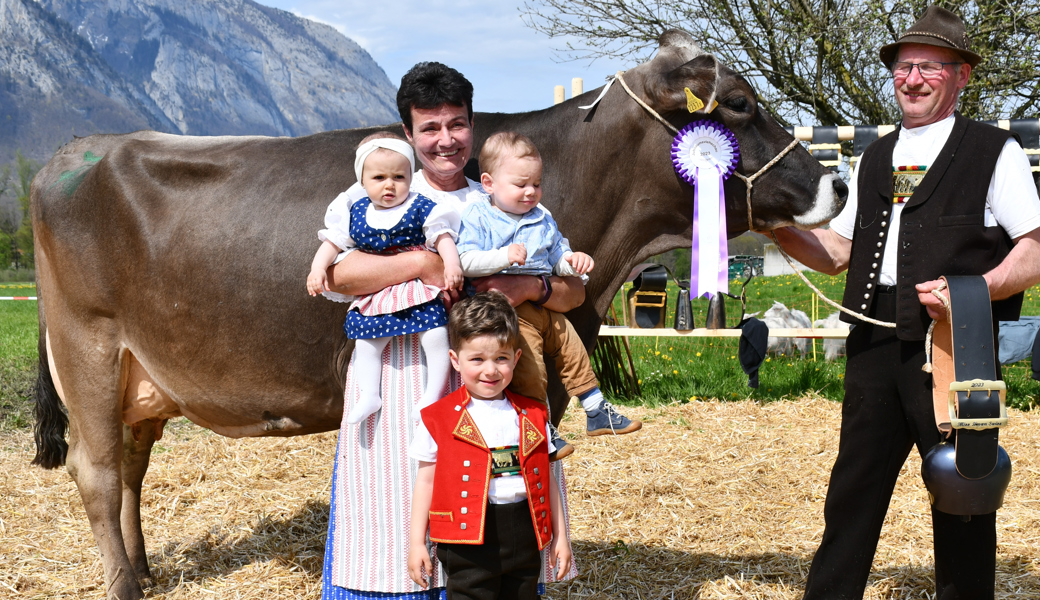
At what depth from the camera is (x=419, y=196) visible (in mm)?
2332

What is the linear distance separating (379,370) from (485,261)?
0.52 meters

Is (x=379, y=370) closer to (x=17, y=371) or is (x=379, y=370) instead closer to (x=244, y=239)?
(x=244, y=239)

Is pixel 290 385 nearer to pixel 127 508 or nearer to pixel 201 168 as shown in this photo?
pixel 201 168

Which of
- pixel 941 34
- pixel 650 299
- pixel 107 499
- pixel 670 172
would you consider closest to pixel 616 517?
pixel 670 172

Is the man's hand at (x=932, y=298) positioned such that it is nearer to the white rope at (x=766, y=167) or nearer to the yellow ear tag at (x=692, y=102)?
the white rope at (x=766, y=167)

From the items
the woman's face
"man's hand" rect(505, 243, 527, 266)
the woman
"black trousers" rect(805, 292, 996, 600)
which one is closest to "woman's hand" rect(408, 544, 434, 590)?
the woman

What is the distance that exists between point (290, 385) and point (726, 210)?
1.82 m

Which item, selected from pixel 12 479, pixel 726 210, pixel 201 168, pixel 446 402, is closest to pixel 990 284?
pixel 726 210

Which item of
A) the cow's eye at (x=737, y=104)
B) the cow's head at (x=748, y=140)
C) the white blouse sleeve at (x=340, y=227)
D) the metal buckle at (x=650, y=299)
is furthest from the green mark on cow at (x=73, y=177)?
the metal buckle at (x=650, y=299)

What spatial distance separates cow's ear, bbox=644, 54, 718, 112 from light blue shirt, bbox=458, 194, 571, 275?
0.74m

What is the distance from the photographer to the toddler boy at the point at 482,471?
218 centimetres

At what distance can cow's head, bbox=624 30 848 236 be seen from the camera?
9.16 feet

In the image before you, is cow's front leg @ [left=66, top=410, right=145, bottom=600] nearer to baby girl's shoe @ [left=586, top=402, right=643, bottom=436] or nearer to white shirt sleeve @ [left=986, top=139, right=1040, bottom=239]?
baby girl's shoe @ [left=586, top=402, right=643, bottom=436]

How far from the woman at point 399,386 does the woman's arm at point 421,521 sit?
20cm
